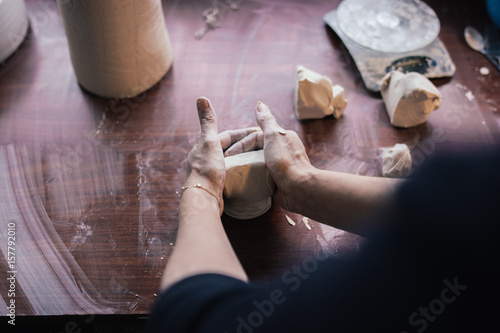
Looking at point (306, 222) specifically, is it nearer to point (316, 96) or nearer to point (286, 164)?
point (286, 164)

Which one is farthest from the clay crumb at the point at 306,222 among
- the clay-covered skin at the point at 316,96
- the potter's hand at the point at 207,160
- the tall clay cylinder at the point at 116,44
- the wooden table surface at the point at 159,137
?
the tall clay cylinder at the point at 116,44

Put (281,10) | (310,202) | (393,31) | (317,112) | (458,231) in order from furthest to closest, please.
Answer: (281,10)
(393,31)
(317,112)
(310,202)
(458,231)

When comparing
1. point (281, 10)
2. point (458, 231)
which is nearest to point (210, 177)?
point (458, 231)

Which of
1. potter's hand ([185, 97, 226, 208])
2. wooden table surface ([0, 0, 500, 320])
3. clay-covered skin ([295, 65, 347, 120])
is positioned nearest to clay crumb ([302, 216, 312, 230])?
wooden table surface ([0, 0, 500, 320])

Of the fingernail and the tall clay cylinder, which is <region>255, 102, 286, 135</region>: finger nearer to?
the fingernail

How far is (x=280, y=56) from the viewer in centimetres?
146

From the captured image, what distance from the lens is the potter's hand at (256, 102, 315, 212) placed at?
104 centimetres

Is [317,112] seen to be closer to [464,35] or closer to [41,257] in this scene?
[464,35]

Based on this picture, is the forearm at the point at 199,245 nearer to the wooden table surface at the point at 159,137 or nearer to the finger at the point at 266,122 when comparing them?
the wooden table surface at the point at 159,137

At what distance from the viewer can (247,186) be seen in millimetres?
1061

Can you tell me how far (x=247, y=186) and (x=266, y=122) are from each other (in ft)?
0.65

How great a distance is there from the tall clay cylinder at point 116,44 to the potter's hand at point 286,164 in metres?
0.44

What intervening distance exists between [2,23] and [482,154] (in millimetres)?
1428

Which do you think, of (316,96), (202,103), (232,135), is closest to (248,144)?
(232,135)
